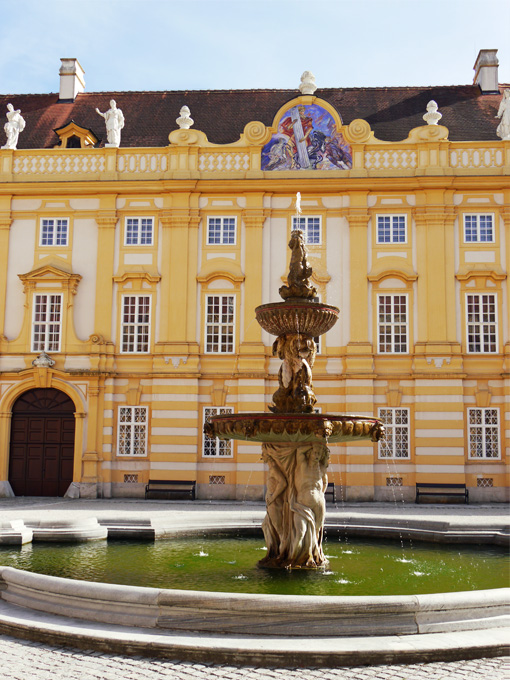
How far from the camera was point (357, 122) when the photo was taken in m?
26.2

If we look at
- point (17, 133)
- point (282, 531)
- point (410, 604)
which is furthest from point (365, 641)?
point (17, 133)

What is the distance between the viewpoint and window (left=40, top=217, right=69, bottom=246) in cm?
2684

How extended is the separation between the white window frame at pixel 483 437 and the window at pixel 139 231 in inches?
483

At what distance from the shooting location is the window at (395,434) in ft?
81.5

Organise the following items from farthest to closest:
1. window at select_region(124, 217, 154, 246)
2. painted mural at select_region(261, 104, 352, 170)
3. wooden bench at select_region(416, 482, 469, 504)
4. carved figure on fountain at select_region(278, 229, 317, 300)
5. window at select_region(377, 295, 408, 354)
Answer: window at select_region(124, 217, 154, 246) → painted mural at select_region(261, 104, 352, 170) → window at select_region(377, 295, 408, 354) → wooden bench at select_region(416, 482, 469, 504) → carved figure on fountain at select_region(278, 229, 317, 300)

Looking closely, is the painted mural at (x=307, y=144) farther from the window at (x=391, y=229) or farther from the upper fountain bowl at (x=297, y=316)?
the upper fountain bowl at (x=297, y=316)

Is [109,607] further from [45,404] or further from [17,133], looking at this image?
[17,133]

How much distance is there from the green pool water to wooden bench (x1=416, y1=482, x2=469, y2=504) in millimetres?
9920

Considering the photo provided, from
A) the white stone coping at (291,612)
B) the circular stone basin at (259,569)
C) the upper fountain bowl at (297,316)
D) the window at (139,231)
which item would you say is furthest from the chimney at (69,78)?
the white stone coping at (291,612)

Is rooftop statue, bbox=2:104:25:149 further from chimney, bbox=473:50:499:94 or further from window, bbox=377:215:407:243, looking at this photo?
chimney, bbox=473:50:499:94

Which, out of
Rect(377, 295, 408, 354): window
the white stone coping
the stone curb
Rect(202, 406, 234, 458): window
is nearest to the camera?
the stone curb

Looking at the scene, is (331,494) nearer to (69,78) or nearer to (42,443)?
(42,443)

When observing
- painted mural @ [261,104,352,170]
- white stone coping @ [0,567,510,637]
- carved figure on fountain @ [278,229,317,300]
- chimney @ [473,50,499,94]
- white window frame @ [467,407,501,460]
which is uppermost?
chimney @ [473,50,499,94]

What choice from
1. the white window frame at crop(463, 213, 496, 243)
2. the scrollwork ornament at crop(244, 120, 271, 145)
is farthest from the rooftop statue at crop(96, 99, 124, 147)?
the white window frame at crop(463, 213, 496, 243)
